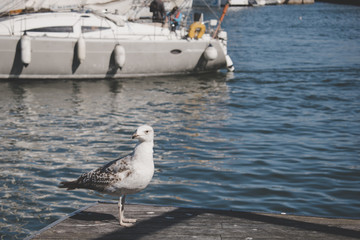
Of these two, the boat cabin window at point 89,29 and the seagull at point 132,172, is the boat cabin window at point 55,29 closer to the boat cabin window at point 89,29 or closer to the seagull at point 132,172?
the boat cabin window at point 89,29


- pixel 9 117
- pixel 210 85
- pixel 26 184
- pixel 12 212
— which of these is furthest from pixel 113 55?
pixel 12 212

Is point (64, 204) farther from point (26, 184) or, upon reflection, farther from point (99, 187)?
point (99, 187)

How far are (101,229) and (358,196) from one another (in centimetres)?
545

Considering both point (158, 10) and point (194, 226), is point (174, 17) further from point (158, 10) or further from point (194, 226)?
point (194, 226)

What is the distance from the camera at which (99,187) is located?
6566mm

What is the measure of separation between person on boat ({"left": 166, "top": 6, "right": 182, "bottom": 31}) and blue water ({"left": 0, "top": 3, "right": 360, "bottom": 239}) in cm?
209

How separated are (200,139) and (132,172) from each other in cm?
781

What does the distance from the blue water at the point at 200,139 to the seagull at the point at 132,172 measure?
2.53 meters

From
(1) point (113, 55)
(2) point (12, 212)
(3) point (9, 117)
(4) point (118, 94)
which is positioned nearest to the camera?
(2) point (12, 212)

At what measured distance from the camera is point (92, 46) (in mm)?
20359

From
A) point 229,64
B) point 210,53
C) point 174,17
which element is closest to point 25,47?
point 174,17

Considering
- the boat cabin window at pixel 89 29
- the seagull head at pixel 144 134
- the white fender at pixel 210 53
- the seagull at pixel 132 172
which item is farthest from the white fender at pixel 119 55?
the seagull head at pixel 144 134

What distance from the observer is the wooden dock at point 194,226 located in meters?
6.13

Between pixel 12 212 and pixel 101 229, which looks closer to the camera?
pixel 101 229
